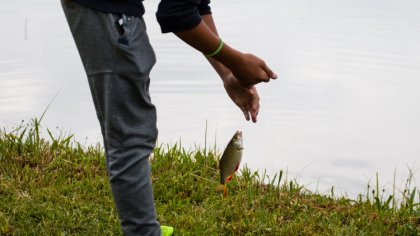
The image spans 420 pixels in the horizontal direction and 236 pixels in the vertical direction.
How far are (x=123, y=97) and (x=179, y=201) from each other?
59.3 inches

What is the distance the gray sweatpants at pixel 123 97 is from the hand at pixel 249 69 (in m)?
0.34

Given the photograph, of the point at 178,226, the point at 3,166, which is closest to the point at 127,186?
the point at 178,226

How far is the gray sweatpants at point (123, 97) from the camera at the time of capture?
346 cm

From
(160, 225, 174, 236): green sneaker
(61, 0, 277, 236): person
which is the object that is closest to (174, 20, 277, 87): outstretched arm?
(61, 0, 277, 236): person

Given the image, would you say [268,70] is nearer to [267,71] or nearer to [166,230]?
[267,71]

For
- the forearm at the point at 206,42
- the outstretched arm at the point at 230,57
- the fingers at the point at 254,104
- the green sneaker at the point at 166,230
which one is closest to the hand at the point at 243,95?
the fingers at the point at 254,104

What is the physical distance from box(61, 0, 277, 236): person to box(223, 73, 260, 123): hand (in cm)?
20

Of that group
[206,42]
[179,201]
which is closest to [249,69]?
[206,42]

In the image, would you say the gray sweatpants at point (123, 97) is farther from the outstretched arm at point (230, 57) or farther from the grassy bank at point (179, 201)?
the grassy bank at point (179, 201)

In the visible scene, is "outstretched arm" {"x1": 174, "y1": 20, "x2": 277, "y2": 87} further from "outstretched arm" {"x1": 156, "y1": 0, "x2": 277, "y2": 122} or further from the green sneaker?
the green sneaker

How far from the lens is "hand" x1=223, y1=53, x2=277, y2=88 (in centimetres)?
363

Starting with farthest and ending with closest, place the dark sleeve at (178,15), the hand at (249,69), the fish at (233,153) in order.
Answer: the fish at (233,153) < the hand at (249,69) < the dark sleeve at (178,15)

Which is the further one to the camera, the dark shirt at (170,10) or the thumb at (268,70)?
the thumb at (268,70)

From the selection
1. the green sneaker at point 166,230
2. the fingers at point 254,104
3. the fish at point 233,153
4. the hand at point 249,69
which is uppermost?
the hand at point 249,69
